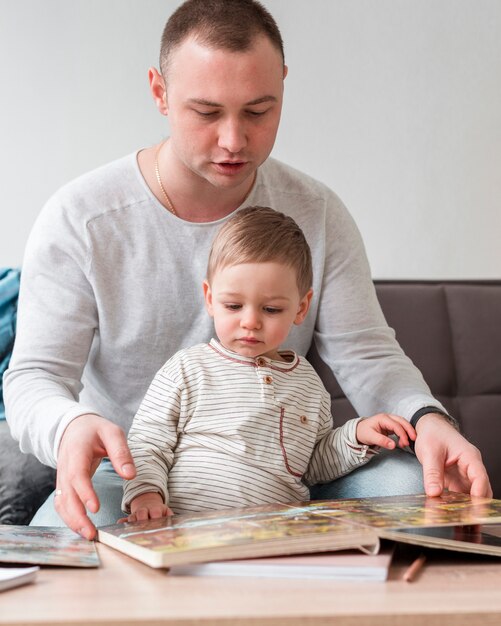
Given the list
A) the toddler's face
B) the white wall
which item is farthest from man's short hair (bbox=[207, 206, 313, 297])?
the white wall

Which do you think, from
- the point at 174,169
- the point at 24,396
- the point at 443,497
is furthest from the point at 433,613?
the point at 174,169

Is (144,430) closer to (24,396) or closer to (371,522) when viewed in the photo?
(24,396)

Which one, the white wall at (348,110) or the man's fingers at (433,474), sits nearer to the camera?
the man's fingers at (433,474)

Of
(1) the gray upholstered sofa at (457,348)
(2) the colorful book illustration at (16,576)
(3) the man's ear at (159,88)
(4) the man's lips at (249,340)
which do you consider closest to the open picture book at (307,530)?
(2) the colorful book illustration at (16,576)

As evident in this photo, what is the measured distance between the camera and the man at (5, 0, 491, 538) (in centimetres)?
131

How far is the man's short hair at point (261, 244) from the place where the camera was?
51.6 inches

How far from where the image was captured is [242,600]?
0.74 meters

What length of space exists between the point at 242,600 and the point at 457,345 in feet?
4.76

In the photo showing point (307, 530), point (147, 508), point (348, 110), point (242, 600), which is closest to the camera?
point (242, 600)

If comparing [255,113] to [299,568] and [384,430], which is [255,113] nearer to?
[384,430]

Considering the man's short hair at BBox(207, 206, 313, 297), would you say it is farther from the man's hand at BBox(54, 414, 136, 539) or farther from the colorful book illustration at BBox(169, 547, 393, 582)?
the colorful book illustration at BBox(169, 547, 393, 582)

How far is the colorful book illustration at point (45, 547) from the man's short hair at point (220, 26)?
748mm

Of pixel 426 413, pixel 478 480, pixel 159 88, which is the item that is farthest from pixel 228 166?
pixel 478 480

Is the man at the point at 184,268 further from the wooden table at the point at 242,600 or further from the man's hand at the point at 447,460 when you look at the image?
the wooden table at the point at 242,600
